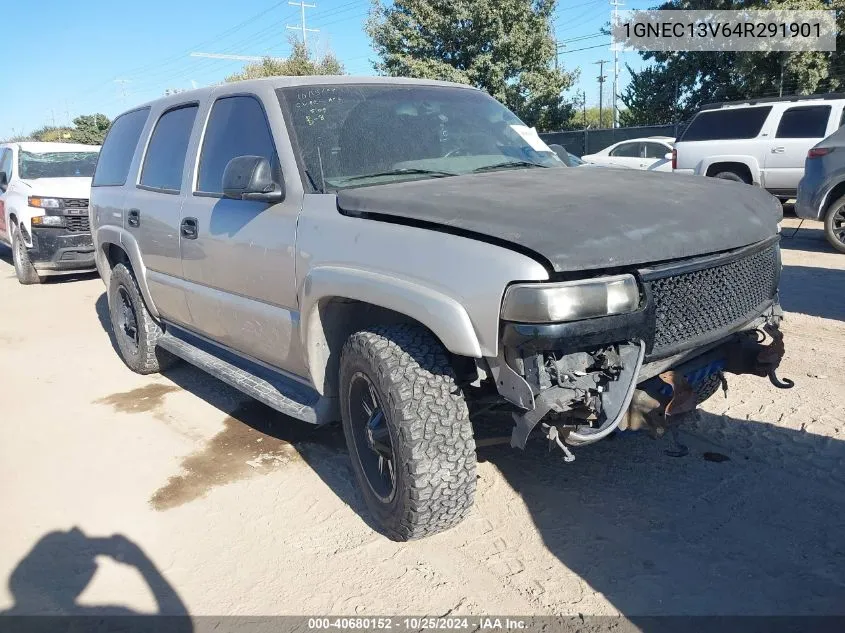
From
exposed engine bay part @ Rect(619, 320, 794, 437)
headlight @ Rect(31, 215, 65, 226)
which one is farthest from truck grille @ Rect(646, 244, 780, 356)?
headlight @ Rect(31, 215, 65, 226)

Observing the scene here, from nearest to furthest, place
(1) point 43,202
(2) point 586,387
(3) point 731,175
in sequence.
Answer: (2) point 586,387 → (1) point 43,202 → (3) point 731,175

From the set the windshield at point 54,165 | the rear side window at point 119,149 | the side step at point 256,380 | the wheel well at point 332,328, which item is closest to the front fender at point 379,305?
the wheel well at point 332,328

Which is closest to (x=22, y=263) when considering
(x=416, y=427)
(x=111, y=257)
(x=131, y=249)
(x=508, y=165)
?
(x=111, y=257)

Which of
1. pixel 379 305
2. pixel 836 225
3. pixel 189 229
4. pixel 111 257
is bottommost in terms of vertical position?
pixel 836 225

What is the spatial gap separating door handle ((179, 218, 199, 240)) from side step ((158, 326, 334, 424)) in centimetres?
74

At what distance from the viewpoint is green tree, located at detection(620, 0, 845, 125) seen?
20.2 m

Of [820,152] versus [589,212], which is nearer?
[589,212]

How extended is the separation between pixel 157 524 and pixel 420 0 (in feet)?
74.5

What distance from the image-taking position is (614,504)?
3291 millimetres

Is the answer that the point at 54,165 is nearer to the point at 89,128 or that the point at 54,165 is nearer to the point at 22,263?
the point at 22,263

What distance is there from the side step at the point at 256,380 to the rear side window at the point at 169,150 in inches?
41.4

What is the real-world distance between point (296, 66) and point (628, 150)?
18773mm

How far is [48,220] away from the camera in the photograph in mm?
9516

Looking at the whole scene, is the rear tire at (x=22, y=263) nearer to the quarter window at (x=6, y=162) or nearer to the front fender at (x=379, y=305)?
the quarter window at (x=6, y=162)
